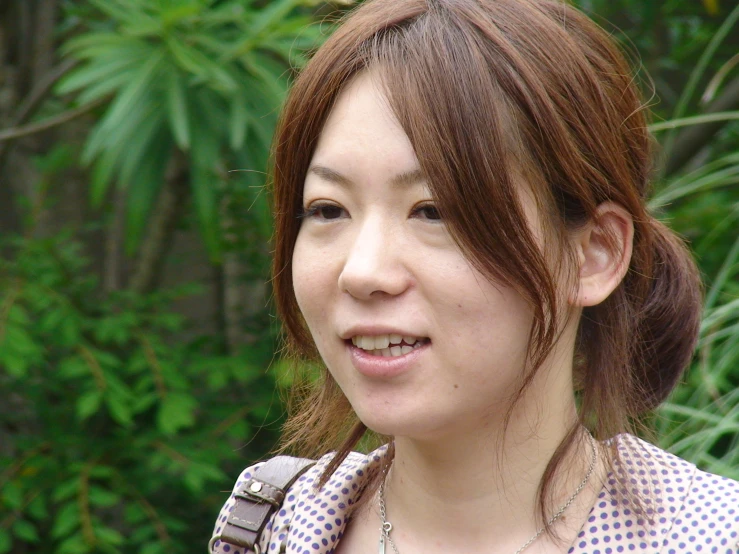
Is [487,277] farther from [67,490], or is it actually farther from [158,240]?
[158,240]

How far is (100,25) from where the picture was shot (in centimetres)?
305

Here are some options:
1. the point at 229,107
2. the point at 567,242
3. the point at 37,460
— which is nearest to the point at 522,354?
the point at 567,242

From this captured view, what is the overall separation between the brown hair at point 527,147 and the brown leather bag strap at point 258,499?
1.00 feet

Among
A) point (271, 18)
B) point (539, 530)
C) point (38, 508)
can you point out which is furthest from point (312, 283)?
point (38, 508)

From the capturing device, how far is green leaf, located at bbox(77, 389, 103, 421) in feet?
9.05

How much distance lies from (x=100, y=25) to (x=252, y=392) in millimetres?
1278

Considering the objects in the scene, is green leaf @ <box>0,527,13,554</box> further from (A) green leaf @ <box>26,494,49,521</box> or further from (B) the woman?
(B) the woman

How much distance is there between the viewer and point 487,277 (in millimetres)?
1176

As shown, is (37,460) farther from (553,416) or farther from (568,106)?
(568,106)

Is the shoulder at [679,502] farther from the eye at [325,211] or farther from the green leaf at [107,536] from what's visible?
the green leaf at [107,536]

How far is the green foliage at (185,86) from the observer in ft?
8.27

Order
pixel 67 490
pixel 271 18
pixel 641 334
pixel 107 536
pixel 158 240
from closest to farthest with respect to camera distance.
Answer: pixel 641 334 < pixel 271 18 < pixel 107 536 < pixel 67 490 < pixel 158 240

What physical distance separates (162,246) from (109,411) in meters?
0.64

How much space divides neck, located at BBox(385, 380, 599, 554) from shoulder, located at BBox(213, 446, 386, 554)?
17cm
